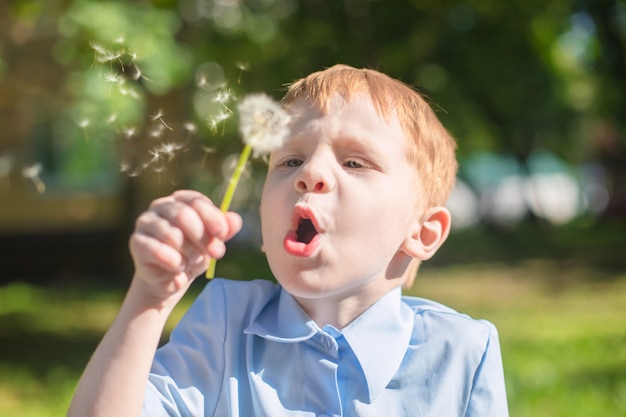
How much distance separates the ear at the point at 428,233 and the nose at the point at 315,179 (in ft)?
0.97

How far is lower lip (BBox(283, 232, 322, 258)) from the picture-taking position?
146cm

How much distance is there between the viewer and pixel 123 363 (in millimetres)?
1322

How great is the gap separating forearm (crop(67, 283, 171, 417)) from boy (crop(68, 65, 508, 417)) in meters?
0.05

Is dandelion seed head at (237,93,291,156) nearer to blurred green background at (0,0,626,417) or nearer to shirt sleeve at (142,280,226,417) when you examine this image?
shirt sleeve at (142,280,226,417)

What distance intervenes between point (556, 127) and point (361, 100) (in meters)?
19.4

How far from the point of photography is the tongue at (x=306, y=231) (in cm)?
154

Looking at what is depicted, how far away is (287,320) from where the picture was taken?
5.32 feet

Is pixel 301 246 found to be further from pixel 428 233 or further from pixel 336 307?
pixel 428 233

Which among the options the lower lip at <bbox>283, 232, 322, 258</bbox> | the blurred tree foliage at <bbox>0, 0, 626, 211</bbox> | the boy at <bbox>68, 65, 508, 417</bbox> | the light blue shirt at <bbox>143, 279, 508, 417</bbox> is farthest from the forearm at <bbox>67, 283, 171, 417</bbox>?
the blurred tree foliage at <bbox>0, 0, 626, 211</bbox>

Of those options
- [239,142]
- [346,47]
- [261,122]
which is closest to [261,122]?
[261,122]

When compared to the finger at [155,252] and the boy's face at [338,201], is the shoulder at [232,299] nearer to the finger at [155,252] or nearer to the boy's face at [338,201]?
the boy's face at [338,201]

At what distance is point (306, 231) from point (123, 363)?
0.43 metres

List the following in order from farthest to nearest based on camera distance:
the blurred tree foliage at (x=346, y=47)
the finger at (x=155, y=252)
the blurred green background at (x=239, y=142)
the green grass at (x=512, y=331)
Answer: the blurred tree foliage at (x=346, y=47) → the blurred green background at (x=239, y=142) → the green grass at (x=512, y=331) → the finger at (x=155, y=252)

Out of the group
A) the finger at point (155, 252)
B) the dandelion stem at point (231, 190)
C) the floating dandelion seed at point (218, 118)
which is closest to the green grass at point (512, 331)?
the floating dandelion seed at point (218, 118)
